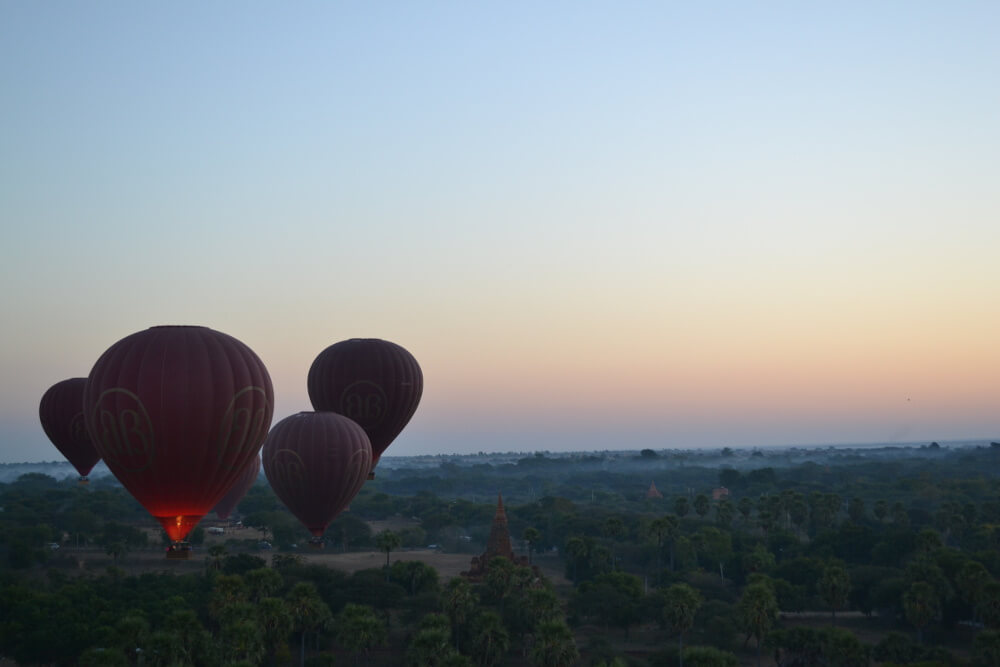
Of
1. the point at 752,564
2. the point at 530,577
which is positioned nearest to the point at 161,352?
the point at 530,577

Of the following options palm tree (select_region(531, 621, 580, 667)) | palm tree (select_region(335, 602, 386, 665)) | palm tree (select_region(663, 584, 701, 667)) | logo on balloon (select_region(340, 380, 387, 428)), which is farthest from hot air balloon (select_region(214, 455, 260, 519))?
palm tree (select_region(663, 584, 701, 667))

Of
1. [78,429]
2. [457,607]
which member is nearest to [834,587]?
[457,607]

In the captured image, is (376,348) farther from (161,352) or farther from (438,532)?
(438,532)

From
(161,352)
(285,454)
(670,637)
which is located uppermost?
(161,352)

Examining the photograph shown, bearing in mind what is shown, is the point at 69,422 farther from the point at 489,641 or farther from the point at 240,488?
the point at 489,641

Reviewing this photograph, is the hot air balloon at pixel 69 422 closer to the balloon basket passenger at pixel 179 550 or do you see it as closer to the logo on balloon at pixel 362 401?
the logo on balloon at pixel 362 401
